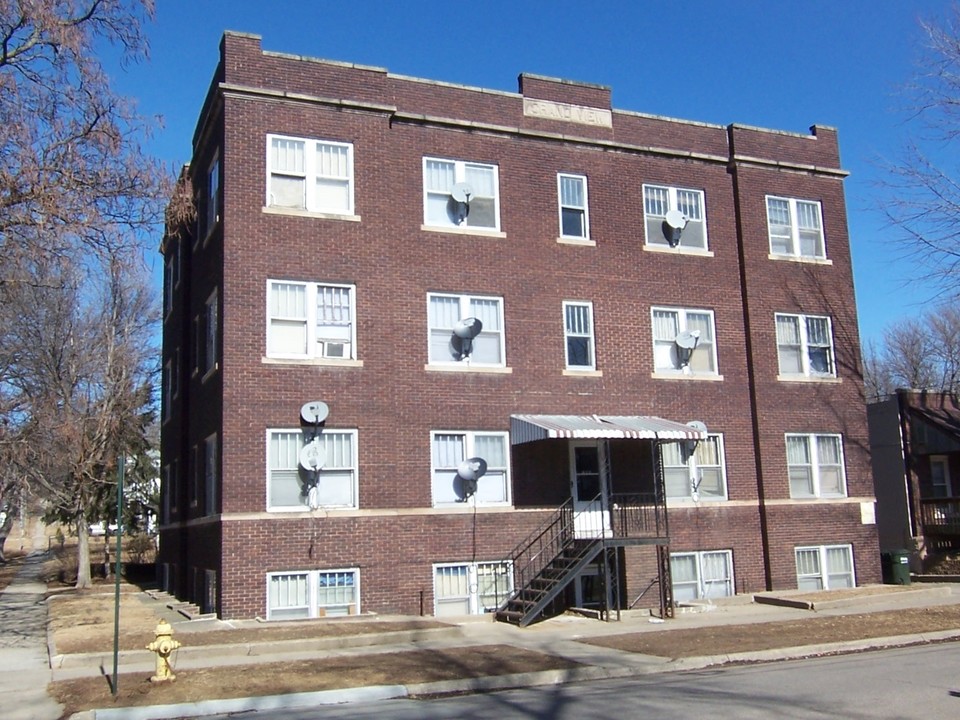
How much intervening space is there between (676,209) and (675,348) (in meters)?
3.57

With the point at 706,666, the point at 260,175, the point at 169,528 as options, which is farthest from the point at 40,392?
the point at 706,666

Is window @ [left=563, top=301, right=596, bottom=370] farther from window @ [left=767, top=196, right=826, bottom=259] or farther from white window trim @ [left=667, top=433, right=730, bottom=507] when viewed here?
window @ [left=767, top=196, right=826, bottom=259]

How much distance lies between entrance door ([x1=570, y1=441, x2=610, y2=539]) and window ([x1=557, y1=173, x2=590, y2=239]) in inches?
202

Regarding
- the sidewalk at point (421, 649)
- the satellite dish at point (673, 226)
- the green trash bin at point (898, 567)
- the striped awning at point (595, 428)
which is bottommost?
the sidewalk at point (421, 649)

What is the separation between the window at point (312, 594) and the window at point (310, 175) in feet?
24.9

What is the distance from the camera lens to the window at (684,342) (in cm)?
2355

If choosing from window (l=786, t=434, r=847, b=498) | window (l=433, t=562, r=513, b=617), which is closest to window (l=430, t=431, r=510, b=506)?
window (l=433, t=562, r=513, b=617)

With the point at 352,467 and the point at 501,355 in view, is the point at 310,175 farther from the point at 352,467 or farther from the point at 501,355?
the point at 352,467

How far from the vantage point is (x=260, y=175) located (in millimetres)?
20156

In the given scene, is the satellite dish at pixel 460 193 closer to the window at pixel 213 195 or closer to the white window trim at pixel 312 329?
the white window trim at pixel 312 329

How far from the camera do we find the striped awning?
1964 cm

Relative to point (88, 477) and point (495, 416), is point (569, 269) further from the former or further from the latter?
point (88, 477)

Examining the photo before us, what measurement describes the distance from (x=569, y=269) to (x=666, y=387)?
3721mm

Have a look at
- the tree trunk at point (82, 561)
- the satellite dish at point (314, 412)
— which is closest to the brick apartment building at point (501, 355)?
the satellite dish at point (314, 412)
